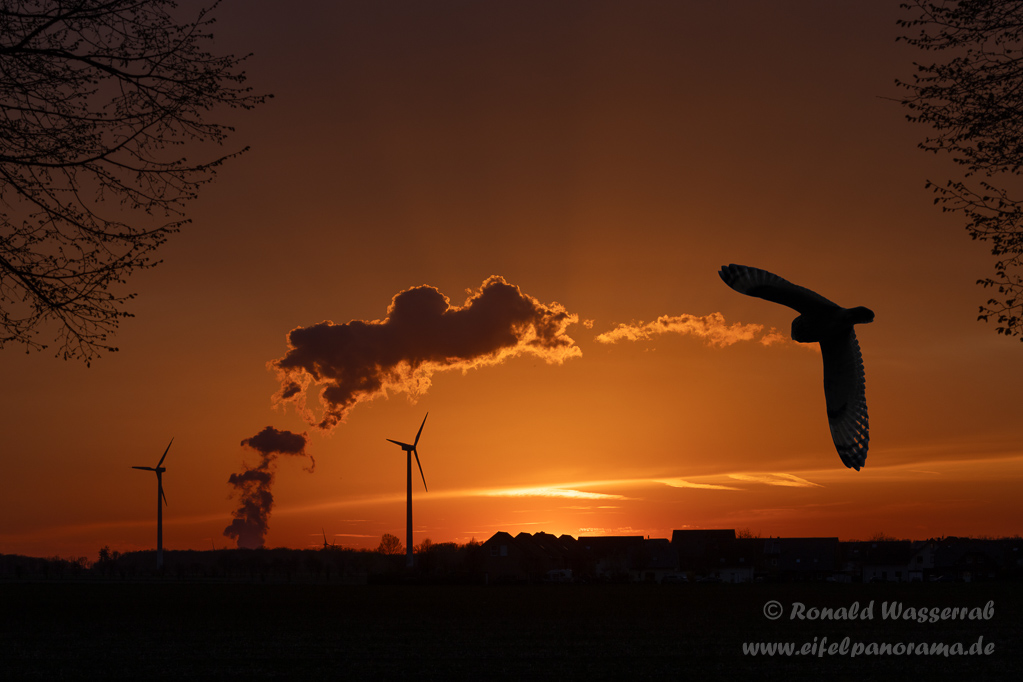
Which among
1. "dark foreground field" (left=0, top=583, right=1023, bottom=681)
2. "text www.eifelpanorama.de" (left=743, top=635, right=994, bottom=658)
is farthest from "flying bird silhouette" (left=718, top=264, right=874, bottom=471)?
"text www.eifelpanorama.de" (left=743, top=635, right=994, bottom=658)

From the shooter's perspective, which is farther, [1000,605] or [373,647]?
[1000,605]

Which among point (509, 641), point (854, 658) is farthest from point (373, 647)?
point (854, 658)

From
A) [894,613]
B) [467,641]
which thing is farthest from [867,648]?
[894,613]

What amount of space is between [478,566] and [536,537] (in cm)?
2328

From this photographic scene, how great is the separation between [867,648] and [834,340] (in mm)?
24567

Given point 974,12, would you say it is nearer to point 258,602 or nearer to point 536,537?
point 258,602

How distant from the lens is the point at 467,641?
30.2 meters

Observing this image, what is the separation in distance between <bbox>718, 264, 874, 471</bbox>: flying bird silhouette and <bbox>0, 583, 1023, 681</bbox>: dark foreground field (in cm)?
1557

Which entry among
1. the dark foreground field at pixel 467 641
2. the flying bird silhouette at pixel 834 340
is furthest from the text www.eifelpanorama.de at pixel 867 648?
the flying bird silhouette at pixel 834 340

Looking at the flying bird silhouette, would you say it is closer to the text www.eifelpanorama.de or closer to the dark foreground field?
the dark foreground field

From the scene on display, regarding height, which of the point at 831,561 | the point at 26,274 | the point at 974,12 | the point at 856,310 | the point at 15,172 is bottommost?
the point at 831,561

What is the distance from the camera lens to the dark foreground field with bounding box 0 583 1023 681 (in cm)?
2250

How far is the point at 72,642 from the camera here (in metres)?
29.4

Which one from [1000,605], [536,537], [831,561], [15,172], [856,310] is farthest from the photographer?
[536,537]
